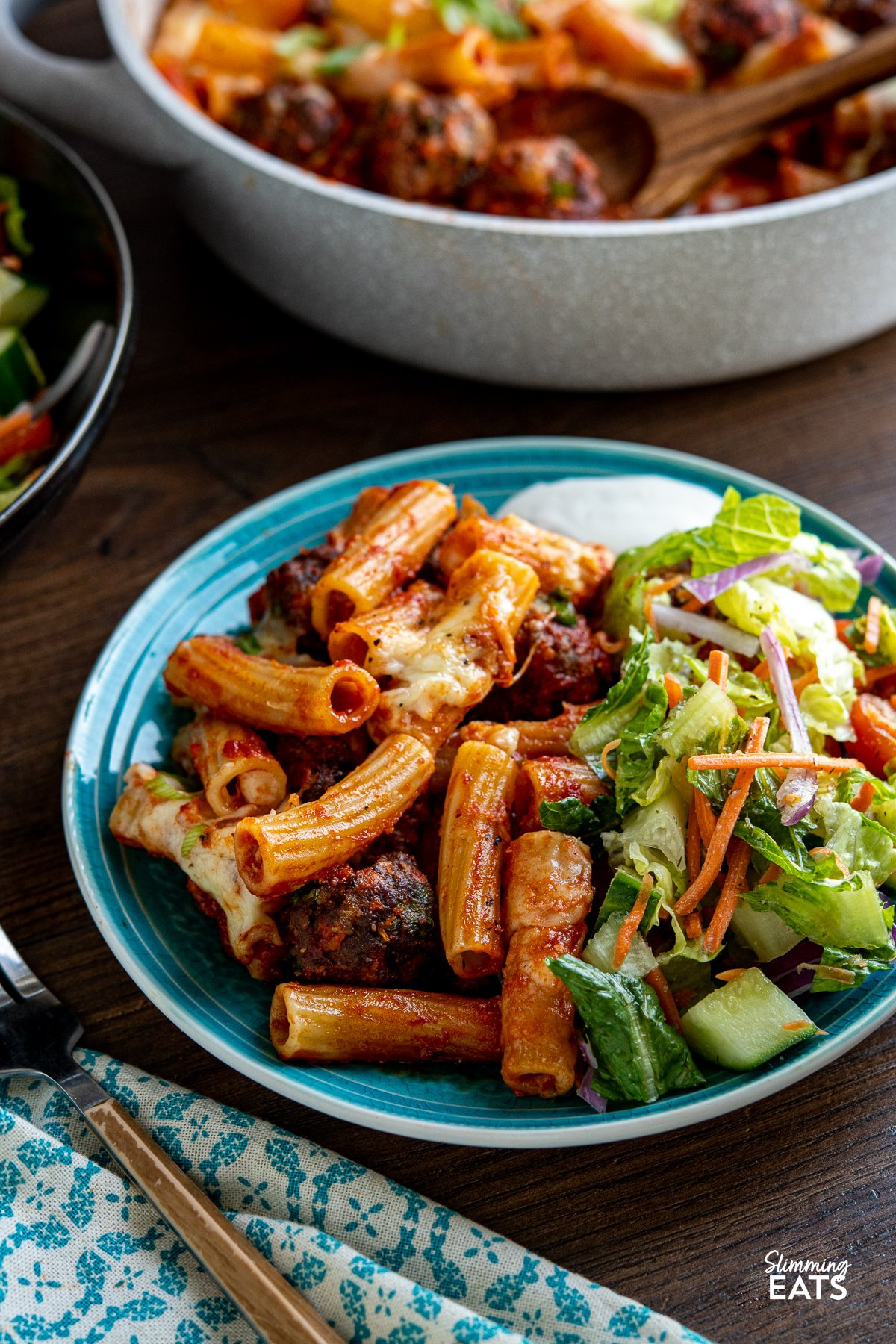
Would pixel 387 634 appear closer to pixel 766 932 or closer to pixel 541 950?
pixel 541 950

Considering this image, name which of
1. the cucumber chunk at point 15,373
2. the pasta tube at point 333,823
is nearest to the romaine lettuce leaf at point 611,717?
the pasta tube at point 333,823

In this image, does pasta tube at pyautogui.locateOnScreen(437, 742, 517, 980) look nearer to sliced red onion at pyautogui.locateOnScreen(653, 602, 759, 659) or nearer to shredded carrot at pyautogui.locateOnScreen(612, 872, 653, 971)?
shredded carrot at pyautogui.locateOnScreen(612, 872, 653, 971)

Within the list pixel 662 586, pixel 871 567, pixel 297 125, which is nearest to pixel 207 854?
pixel 662 586

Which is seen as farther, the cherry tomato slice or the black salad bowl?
the black salad bowl

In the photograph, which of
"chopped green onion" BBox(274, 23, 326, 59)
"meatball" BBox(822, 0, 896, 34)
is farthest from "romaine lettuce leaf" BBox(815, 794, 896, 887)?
"meatball" BBox(822, 0, 896, 34)

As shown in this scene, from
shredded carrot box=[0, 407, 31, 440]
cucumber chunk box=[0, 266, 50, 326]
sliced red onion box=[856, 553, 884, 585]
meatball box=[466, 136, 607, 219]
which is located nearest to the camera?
sliced red onion box=[856, 553, 884, 585]

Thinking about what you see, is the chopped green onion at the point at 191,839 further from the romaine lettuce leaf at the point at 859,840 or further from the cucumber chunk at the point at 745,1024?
the romaine lettuce leaf at the point at 859,840
